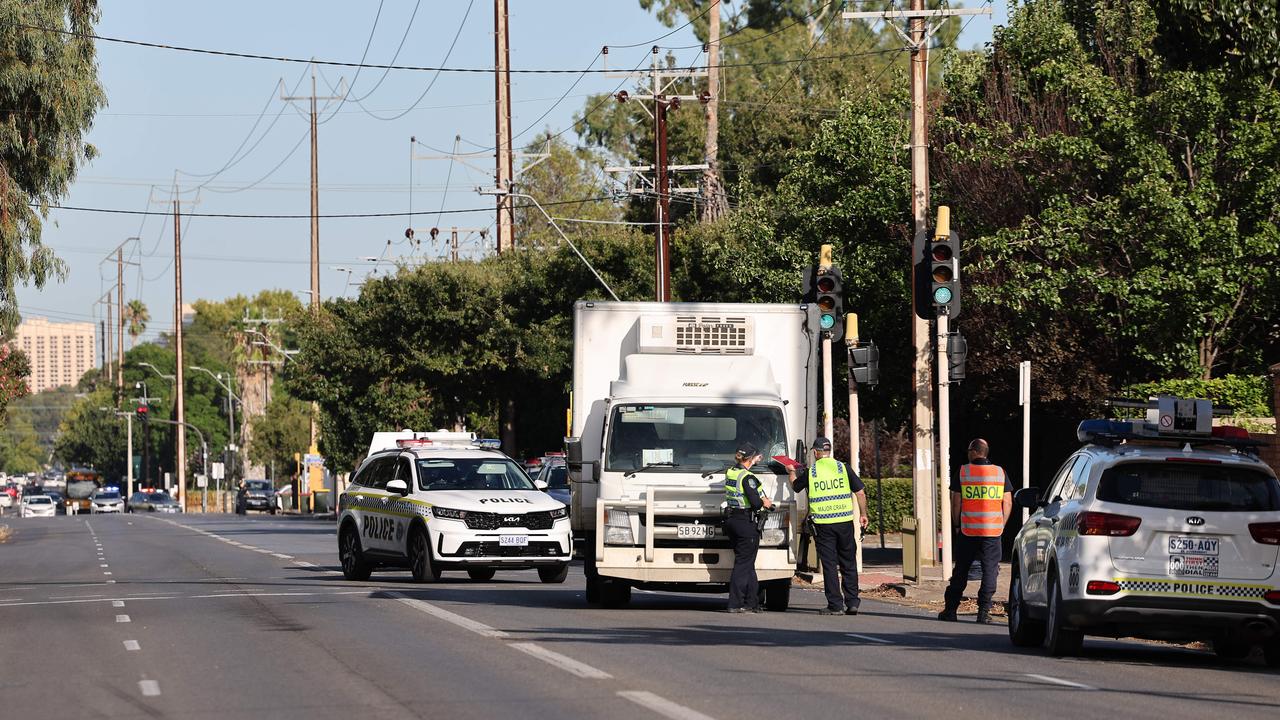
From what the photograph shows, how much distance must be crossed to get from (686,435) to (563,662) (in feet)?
20.2

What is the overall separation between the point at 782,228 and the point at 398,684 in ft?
74.9

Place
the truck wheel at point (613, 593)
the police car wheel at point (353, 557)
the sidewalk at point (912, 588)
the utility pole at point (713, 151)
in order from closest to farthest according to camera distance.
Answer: the truck wheel at point (613, 593) → the sidewalk at point (912, 588) → the police car wheel at point (353, 557) → the utility pole at point (713, 151)

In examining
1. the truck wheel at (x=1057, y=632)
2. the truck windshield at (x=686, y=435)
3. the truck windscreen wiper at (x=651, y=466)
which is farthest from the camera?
the truck windshield at (x=686, y=435)

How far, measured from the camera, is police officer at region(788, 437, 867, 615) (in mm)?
19547

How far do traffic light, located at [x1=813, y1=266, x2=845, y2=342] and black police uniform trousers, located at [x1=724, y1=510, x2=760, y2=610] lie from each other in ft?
22.5

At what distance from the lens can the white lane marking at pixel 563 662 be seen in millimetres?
13211

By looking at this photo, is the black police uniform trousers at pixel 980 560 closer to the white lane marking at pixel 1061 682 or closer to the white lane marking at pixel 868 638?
the white lane marking at pixel 868 638

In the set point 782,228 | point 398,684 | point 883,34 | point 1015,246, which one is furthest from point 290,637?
point 883,34

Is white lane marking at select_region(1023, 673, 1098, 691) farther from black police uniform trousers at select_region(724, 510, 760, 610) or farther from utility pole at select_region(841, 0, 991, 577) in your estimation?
utility pole at select_region(841, 0, 991, 577)

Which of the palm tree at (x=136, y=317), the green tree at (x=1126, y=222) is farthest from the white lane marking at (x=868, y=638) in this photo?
the palm tree at (x=136, y=317)

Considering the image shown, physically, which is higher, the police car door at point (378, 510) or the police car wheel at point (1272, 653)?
the police car door at point (378, 510)

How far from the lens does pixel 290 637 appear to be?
16484 mm

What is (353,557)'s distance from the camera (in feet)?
85.6

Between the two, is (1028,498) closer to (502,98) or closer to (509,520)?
(509,520)
